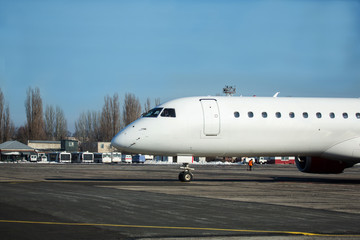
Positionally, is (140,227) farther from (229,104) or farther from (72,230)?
(229,104)

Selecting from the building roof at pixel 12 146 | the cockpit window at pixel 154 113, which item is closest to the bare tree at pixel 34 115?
the building roof at pixel 12 146

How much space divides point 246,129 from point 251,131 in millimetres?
281

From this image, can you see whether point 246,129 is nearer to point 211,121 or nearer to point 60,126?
point 211,121

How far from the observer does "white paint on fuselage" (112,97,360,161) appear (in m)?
23.9

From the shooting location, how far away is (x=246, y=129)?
80.9 ft

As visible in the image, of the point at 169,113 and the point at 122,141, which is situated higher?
the point at 169,113

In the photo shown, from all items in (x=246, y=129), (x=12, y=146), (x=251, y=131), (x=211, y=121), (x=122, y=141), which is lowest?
(x=122, y=141)

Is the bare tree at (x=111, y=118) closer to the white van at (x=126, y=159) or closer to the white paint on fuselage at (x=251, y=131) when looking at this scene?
the white van at (x=126, y=159)

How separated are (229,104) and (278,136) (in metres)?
2.97

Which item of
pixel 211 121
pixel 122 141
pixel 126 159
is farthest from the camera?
pixel 126 159

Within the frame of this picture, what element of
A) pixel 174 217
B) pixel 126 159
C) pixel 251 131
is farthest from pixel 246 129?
pixel 126 159

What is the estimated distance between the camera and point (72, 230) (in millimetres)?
9391

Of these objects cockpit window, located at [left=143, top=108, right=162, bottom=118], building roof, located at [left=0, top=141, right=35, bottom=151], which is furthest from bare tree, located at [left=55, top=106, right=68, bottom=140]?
cockpit window, located at [left=143, top=108, right=162, bottom=118]

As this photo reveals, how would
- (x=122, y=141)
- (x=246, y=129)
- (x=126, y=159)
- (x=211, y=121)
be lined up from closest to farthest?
(x=122, y=141), (x=211, y=121), (x=246, y=129), (x=126, y=159)
